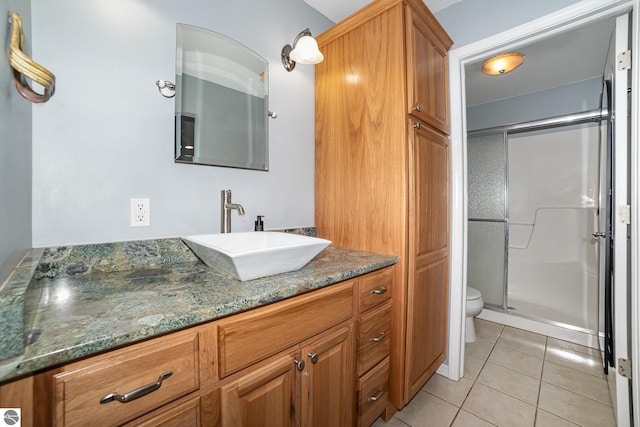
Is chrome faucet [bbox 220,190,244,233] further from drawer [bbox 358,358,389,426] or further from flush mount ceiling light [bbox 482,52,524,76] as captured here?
flush mount ceiling light [bbox 482,52,524,76]

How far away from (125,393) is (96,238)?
2.29 feet

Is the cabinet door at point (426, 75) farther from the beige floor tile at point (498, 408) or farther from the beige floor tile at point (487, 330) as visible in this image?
the beige floor tile at point (487, 330)

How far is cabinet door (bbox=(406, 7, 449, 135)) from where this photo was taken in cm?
133

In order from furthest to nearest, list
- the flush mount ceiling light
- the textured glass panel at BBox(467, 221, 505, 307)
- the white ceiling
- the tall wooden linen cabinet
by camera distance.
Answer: the textured glass panel at BBox(467, 221, 505, 307), the flush mount ceiling light, the white ceiling, the tall wooden linen cabinet

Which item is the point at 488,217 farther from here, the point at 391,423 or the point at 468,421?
the point at 391,423

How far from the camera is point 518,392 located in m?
1.59

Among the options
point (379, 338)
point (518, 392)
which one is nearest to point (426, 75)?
point (379, 338)

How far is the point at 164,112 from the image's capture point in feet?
3.75

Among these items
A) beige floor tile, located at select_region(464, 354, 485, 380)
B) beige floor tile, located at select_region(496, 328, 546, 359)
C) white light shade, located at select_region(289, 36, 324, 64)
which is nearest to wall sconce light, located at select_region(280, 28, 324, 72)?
white light shade, located at select_region(289, 36, 324, 64)

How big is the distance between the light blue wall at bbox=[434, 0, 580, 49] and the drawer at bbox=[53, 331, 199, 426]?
2.19 meters

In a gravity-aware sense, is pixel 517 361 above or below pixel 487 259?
below

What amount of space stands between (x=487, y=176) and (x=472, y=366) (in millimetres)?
1983

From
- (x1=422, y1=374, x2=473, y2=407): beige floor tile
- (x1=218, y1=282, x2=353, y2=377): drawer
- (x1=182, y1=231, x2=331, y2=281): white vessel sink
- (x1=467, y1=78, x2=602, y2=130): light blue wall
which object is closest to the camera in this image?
(x1=218, y1=282, x2=353, y2=377): drawer

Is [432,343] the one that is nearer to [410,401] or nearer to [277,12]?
[410,401]
